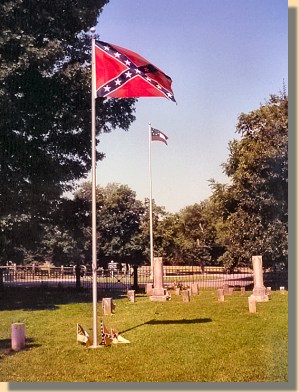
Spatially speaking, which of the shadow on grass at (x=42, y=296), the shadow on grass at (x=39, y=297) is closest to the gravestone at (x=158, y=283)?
the shadow on grass at (x=42, y=296)

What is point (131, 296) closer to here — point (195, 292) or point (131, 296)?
point (131, 296)

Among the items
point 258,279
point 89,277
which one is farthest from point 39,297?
point 258,279

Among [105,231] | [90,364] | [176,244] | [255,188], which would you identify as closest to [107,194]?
[105,231]

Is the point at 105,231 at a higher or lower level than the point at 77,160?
lower

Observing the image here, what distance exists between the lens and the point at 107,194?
37.3 ft

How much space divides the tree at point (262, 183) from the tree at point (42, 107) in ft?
10.8

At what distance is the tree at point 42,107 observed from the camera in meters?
10.4

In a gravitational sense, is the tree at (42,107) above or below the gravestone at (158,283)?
above

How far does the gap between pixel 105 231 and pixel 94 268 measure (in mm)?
3754

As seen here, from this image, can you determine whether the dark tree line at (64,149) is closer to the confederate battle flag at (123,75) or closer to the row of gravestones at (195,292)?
the row of gravestones at (195,292)

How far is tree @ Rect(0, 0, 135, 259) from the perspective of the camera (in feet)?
34.2

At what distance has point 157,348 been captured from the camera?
807 centimetres

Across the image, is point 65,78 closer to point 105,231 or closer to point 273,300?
point 105,231

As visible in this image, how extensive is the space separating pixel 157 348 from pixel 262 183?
4.81 meters
